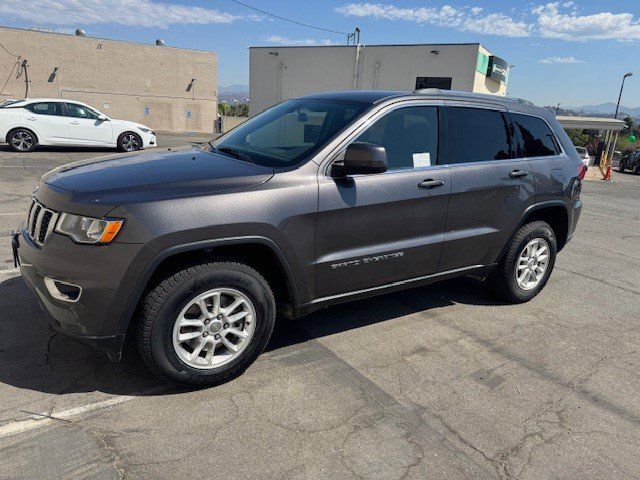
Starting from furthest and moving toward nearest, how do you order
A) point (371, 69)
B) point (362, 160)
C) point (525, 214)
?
point (371, 69)
point (525, 214)
point (362, 160)

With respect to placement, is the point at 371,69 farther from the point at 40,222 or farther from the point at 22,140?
the point at 40,222

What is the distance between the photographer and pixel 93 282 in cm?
265

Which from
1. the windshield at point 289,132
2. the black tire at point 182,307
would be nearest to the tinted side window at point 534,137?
the windshield at point 289,132

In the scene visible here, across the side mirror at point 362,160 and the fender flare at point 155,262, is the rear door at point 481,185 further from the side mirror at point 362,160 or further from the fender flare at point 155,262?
the fender flare at point 155,262

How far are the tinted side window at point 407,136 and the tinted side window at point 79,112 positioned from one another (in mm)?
13079

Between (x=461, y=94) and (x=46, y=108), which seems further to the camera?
(x=46, y=108)

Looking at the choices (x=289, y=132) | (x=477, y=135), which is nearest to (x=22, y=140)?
(x=289, y=132)

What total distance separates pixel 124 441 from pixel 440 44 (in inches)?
1099

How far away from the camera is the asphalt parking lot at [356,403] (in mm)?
2523

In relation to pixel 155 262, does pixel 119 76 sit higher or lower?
higher

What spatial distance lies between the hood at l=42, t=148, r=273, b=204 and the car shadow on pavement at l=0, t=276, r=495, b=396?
1.16 meters

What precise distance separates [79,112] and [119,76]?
797 inches

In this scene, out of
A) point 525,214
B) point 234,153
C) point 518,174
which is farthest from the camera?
point 525,214

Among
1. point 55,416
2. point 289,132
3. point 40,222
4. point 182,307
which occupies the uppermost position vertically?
point 289,132
